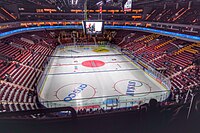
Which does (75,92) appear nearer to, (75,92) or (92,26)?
(75,92)

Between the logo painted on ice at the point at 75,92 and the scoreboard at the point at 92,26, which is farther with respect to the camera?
the scoreboard at the point at 92,26

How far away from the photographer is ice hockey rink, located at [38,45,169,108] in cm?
715

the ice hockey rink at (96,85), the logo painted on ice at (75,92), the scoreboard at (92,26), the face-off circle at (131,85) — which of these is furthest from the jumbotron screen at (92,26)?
the logo painted on ice at (75,92)

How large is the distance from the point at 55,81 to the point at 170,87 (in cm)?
756

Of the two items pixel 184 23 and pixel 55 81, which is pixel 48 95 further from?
pixel 184 23

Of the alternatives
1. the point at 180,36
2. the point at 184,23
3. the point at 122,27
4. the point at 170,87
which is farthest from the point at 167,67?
the point at 122,27

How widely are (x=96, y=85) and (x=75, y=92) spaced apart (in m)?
1.52

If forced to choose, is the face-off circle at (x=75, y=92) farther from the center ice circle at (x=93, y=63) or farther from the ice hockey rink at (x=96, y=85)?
the center ice circle at (x=93, y=63)

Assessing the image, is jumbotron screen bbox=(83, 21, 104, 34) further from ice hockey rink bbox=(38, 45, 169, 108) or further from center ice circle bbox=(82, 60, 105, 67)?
ice hockey rink bbox=(38, 45, 169, 108)

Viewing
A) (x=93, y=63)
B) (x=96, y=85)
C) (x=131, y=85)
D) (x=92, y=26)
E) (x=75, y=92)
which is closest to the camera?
(x=75, y=92)

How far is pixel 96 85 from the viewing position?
935 cm

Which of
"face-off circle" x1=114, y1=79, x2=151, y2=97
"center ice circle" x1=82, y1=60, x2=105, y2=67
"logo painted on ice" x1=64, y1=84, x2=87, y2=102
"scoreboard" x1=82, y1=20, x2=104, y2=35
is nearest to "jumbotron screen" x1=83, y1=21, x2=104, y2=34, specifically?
"scoreboard" x1=82, y1=20, x2=104, y2=35

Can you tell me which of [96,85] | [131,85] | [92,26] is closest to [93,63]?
[92,26]

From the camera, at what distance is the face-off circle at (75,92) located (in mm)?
7840
